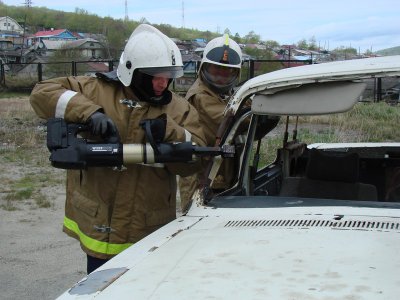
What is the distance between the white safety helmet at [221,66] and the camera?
13.3 ft

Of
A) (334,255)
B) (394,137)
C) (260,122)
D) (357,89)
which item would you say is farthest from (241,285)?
(394,137)

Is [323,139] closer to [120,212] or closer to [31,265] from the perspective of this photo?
[31,265]

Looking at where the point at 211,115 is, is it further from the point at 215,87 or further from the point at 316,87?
the point at 316,87

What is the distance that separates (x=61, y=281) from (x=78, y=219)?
175 cm

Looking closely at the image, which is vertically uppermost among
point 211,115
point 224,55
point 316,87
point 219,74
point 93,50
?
point 93,50

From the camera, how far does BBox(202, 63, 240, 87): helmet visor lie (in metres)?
4.04

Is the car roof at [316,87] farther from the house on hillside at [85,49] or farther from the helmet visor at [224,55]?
the house on hillside at [85,49]

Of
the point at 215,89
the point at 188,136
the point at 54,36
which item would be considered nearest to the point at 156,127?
the point at 188,136

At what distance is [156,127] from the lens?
2760 mm

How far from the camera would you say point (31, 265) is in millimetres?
5004

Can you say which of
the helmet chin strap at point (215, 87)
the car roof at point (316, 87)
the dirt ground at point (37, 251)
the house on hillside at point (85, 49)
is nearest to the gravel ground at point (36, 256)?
the dirt ground at point (37, 251)

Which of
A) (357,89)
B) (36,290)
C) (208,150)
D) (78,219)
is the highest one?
(357,89)

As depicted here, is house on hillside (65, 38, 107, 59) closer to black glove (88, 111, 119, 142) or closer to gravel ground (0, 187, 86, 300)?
gravel ground (0, 187, 86, 300)

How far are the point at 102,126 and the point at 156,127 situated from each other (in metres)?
0.27
